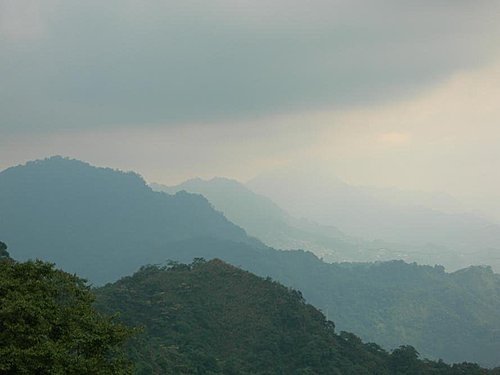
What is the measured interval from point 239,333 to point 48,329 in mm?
41523

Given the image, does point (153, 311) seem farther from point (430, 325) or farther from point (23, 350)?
point (430, 325)

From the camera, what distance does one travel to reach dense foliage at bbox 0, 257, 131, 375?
13703 millimetres

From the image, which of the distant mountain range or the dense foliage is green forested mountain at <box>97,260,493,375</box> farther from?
the distant mountain range

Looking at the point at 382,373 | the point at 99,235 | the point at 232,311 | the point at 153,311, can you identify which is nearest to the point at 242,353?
the point at 232,311

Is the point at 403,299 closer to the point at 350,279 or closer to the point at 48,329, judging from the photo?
the point at 350,279

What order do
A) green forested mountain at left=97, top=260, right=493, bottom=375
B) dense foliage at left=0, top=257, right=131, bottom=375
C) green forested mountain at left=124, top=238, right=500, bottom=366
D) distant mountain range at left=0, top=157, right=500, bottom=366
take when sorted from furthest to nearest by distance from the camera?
distant mountain range at left=0, top=157, right=500, bottom=366 < green forested mountain at left=124, top=238, right=500, bottom=366 < green forested mountain at left=97, top=260, right=493, bottom=375 < dense foliage at left=0, top=257, right=131, bottom=375

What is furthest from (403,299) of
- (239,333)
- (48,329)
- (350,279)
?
(48,329)

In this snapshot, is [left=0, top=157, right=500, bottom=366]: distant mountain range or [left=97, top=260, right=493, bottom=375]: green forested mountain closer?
[left=97, top=260, right=493, bottom=375]: green forested mountain

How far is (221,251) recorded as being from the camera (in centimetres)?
16962

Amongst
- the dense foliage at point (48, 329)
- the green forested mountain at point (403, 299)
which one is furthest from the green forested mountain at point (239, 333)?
the green forested mountain at point (403, 299)

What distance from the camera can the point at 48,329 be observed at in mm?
14953

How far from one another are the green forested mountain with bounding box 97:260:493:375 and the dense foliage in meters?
26.8

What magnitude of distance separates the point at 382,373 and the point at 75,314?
43.2 metres

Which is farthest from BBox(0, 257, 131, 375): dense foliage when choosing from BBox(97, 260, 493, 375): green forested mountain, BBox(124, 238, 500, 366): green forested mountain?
BBox(124, 238, 500, 366): green forested mountain
